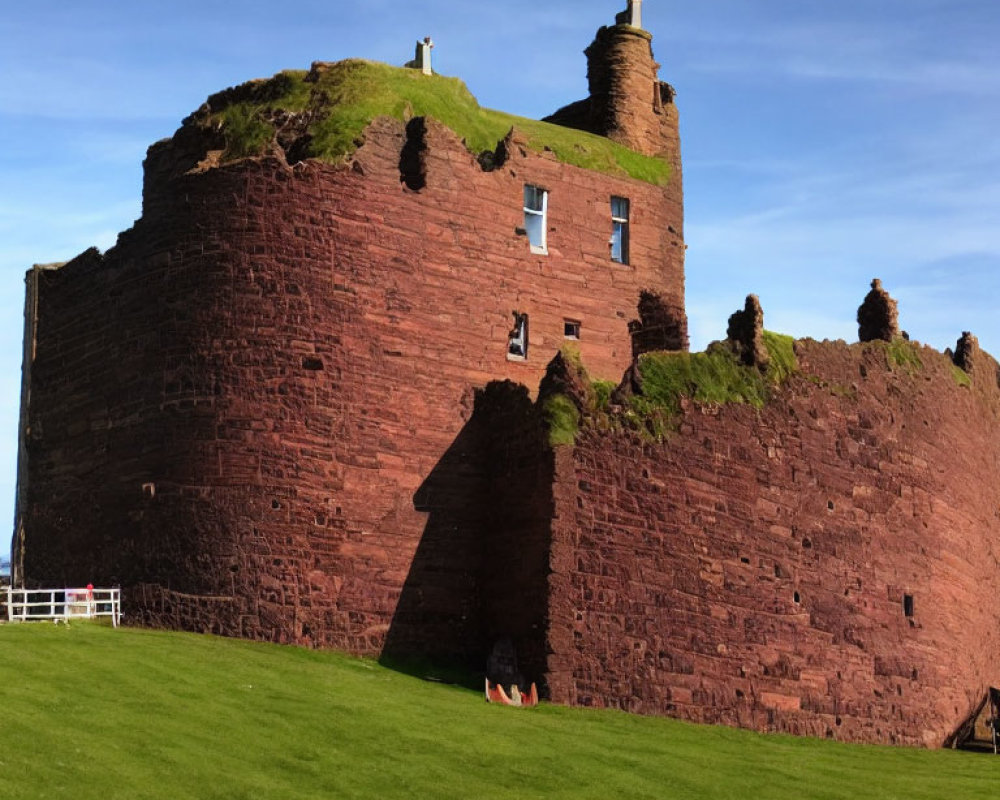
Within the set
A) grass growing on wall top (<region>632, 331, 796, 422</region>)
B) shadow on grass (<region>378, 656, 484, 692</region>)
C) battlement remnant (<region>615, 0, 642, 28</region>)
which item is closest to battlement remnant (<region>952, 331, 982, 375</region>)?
grass growing on wall top (<region>632, 331, 796, 422</region>)

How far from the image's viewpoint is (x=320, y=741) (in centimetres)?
2472

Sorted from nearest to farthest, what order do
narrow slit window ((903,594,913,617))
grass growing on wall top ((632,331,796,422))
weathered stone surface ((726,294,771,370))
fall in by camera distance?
grass growing on wall top ((632,331,796,422))
weathered stone surface ((726,294,771,370))
narrow slit window ((903,594,913,617))

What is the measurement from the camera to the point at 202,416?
32.2 metres

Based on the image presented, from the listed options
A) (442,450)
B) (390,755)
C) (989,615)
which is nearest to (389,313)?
(442,450)

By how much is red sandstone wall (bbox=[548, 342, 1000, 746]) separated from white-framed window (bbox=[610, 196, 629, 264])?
450cm

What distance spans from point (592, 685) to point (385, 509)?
197 inches

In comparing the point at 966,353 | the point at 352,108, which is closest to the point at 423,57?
the point at 352,108

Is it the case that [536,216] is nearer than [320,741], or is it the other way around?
[320,741]

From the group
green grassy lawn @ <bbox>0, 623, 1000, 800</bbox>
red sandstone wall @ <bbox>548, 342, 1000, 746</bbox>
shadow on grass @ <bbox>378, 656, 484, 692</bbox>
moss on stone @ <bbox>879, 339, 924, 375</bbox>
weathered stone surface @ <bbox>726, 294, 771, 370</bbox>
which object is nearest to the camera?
green grassy lawn @ <bbox>0, 623, 1000, 800</bbox>

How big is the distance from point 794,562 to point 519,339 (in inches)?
273

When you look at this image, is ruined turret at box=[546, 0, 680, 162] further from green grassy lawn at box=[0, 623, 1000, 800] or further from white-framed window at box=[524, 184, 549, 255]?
green grassy lawn at box=[0, 623, 1000, 800]

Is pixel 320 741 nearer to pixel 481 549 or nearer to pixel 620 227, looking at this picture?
pixel 481 549

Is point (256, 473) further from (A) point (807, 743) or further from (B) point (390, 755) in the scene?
(A) point (807, 743)

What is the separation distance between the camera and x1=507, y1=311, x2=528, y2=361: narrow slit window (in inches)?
1403
